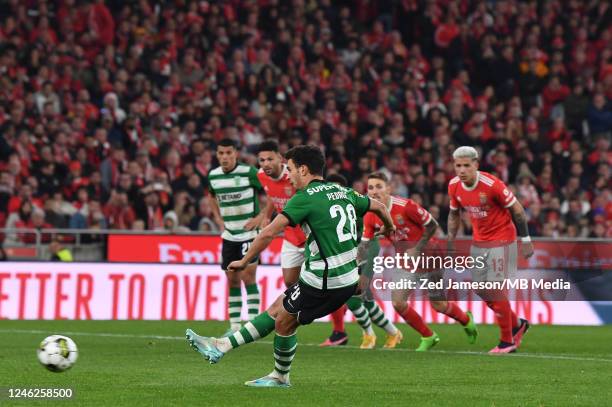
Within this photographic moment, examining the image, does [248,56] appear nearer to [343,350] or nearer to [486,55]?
[486,55]

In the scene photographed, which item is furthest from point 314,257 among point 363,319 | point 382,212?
point 363,319

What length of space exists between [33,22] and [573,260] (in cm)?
1151

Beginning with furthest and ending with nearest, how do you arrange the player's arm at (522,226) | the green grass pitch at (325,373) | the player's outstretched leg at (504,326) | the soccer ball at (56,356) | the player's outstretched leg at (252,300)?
1. the player's outstretched leg at (252,300)
2. the player's outstretched leg at (504,326)
3. the player's arm at (522,226)
4. the soccer ball at (56,356)
5. the green grass pitch at (325,373)

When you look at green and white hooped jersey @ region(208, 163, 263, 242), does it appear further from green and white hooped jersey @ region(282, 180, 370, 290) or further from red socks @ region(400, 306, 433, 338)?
green and white hooped jersey @ region(282, 180, 370, 290)

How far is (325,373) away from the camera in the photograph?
438 inches

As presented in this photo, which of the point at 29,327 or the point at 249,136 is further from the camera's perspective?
the point at 249,136

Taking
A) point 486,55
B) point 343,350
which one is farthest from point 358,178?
point 343,350

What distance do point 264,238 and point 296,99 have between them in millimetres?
15433

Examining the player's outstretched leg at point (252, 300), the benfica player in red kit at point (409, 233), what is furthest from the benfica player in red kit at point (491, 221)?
the player's outstretched leg at point (252, 300)

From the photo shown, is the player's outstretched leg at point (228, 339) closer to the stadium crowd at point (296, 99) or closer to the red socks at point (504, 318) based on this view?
the red socks at point (504, 318)

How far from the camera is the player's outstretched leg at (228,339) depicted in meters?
9.71

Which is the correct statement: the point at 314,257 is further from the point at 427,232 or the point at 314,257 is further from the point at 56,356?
the point at 427,232

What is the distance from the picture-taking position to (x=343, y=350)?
13836 millimetres

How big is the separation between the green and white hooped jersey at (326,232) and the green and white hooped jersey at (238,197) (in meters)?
5.08
